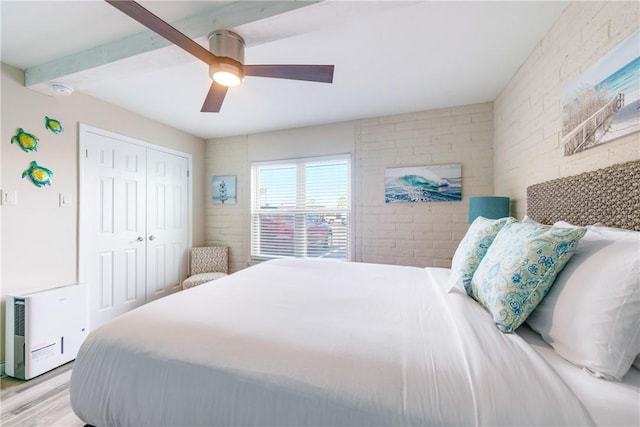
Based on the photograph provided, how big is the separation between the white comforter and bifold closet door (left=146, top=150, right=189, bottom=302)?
Answer: 240cm

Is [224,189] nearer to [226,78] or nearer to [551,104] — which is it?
[226,78]

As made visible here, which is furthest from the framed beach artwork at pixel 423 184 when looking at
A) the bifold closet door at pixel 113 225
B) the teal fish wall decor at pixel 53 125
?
the teal fish wall decor at pixel 53 125

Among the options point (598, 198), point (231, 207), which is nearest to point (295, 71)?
point (598, 198)

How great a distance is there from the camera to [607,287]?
2.43ft

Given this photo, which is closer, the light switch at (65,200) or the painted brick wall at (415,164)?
the light switch at (65,200)

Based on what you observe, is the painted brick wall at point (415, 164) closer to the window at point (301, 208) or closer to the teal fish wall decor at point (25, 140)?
the window at point (301, 208)

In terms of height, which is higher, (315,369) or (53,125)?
(53,125)

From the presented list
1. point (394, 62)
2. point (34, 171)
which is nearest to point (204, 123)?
point (34, 171)

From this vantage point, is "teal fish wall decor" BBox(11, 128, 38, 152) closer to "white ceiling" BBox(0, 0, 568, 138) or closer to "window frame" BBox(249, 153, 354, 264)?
"white ceiling" BBox(0, 0, 568, 138)

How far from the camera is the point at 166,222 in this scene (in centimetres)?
340

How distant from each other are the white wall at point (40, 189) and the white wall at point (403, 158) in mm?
1931

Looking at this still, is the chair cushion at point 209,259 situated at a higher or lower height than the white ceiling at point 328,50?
lower

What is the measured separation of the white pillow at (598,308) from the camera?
26.8 inches

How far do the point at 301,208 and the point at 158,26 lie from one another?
2.58 meters
